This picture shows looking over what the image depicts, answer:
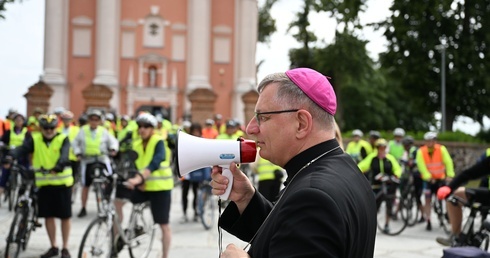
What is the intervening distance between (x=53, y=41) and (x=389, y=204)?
42339 millimetres

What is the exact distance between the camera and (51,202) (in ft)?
31.3

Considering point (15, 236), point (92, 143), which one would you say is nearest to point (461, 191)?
point (15, 236)

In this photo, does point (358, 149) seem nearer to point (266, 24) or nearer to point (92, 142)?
point (92, 142)

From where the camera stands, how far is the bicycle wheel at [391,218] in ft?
45.9

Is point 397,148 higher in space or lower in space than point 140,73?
lower

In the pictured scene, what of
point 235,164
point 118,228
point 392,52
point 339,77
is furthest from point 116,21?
point 235,164

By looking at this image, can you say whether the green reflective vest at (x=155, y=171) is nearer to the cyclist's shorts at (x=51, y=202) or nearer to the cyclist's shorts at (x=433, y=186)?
the cyclist's shorts at (x=51, y=202)

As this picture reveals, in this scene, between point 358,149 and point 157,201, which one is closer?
point 157,201

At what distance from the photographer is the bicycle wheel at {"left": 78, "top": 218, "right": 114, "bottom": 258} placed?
8.34 m

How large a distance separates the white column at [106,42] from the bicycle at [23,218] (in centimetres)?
4332

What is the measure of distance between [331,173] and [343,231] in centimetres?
29

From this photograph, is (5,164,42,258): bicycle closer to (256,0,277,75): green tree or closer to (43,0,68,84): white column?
(43,0,68,84): white column

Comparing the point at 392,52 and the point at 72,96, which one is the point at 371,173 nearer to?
the point at 392,52

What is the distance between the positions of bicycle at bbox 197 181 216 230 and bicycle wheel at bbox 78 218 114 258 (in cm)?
466
